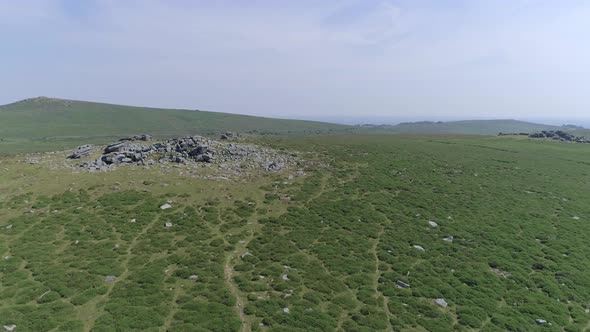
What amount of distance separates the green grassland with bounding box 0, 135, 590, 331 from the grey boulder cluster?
3.79 metres

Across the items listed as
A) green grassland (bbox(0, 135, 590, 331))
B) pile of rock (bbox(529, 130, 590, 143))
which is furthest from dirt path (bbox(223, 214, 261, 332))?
pile of rock (bbox(529, 130, 590, 143))

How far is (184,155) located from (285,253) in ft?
105

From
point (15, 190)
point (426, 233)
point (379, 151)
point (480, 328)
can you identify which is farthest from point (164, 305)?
point (379, 151)

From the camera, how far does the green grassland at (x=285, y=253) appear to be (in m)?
22.8

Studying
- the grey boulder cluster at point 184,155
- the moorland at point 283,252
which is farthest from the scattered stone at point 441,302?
the grey boulder cluster at point 184,155

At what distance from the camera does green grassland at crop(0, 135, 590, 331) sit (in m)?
22.8

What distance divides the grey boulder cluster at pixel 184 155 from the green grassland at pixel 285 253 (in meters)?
3.79

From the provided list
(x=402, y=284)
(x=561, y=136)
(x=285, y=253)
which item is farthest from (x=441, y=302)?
(x=561, y=136)

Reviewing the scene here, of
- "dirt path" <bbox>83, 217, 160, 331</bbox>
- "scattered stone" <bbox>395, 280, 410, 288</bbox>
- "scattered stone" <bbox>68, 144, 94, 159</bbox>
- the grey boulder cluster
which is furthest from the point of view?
"scattered stone" <bbox>68, 144, 94, 159</bbox>

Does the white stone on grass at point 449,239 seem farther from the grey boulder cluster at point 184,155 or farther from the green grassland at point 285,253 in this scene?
the grey boulder cluster at point 184,155

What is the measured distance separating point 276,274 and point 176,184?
24.4m

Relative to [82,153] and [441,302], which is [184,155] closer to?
[82,153]

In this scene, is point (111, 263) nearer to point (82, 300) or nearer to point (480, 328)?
point (82, 300)

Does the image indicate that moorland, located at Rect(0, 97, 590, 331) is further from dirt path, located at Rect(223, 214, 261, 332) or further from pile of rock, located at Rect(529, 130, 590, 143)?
pile of rock, located at Rect(529, 130, 590, 143)
